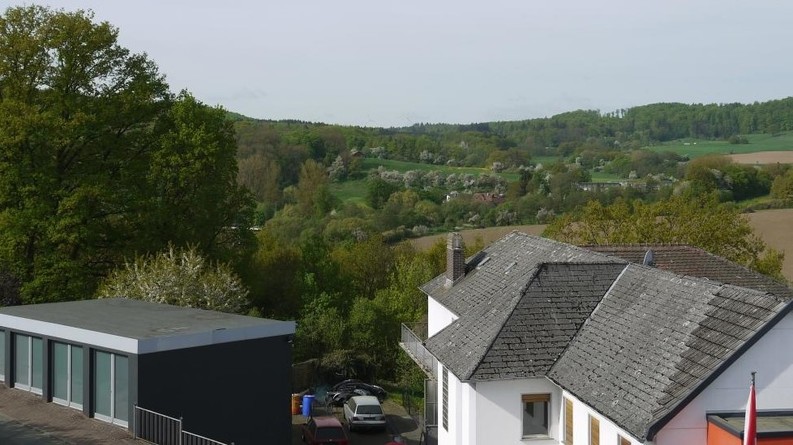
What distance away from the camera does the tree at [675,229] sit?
1861 inches

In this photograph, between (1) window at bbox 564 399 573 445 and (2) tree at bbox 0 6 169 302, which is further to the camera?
(2) tree at bbox 0 6 169 302

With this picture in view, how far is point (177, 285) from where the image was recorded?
33.7 metres

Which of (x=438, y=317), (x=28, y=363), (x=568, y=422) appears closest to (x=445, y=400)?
(x=568, y=422)

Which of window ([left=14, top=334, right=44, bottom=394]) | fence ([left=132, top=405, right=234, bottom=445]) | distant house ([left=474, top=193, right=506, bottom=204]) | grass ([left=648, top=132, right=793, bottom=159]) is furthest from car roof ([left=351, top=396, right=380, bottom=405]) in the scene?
grass ([left=648, top=132, right=793, bottom=159])

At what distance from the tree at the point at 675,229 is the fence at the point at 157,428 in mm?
32631

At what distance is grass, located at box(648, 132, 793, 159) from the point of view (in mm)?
126688

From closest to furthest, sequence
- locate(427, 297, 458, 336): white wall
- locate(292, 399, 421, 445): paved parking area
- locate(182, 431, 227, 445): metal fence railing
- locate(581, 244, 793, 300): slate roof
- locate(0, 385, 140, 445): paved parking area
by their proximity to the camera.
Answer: locate(182, 431, 227, 445): metal fence railing, locate(0, 385, 140, 445): paved parking area, locate(427, 297, 458, 336): white wall, locate(292, 399, 421, 445): paved parking area, locate(581, 244, 793, 300): slate roof

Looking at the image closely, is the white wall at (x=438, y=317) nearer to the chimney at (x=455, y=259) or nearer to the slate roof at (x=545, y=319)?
the chimney at (x=455, y=259)

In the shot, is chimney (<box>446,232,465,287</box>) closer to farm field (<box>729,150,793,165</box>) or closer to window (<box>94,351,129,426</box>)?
window (<box>94,351,129,426</box>)

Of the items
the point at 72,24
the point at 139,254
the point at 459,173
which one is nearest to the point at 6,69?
the point at 72,24

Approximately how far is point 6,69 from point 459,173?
331 ft

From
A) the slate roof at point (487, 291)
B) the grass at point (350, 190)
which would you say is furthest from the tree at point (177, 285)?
the grass at point (350, 190)

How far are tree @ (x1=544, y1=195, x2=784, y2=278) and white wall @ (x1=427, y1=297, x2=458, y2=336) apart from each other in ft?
57.2

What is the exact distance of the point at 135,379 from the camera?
21.0 meters
